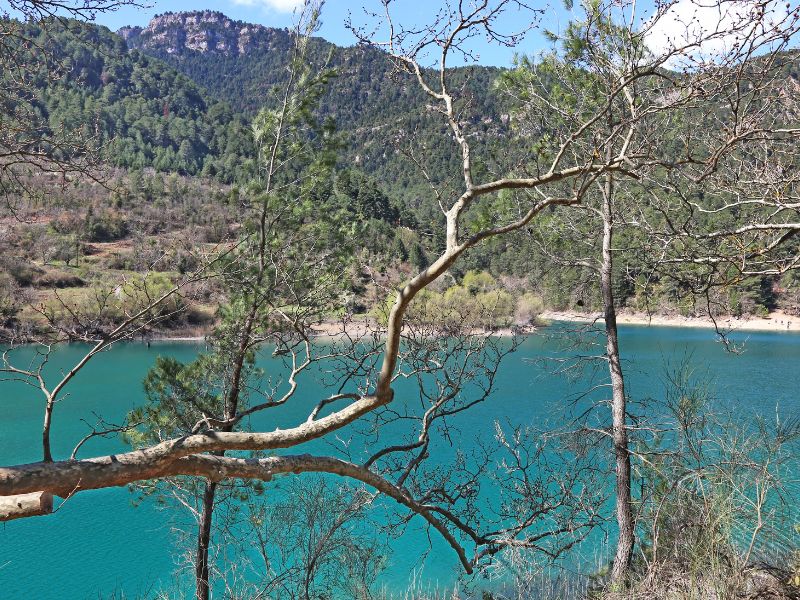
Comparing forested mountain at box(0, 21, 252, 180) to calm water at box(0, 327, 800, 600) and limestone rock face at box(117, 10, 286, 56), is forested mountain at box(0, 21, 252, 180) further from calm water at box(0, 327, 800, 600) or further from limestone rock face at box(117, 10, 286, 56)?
limestone rock face at box(117, 10, 286, 56)

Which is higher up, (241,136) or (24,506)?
(241,136)

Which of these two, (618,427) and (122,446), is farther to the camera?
(122,446)

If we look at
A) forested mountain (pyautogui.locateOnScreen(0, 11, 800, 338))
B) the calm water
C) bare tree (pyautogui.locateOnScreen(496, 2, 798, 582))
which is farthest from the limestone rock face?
bare tree (pyautogui.locateOnScreen(496, 2, 798, 582))

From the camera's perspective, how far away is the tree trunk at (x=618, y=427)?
5031mm

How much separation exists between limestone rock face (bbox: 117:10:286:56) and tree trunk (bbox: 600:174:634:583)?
7840 inches

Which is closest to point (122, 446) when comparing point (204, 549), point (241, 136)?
point (204, 549)

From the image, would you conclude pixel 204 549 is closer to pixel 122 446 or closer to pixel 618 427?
pixel 618 427

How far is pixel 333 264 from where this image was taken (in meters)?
5.21

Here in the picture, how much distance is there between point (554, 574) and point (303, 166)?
5870 millimetres

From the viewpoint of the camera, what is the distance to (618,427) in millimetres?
5227

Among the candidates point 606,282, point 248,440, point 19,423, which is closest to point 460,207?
point 248,440

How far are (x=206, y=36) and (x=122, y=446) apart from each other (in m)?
206

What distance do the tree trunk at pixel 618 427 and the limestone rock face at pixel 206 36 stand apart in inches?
7840

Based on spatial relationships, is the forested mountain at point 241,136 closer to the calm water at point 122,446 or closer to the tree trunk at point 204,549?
the tree trunk at point 204,549
